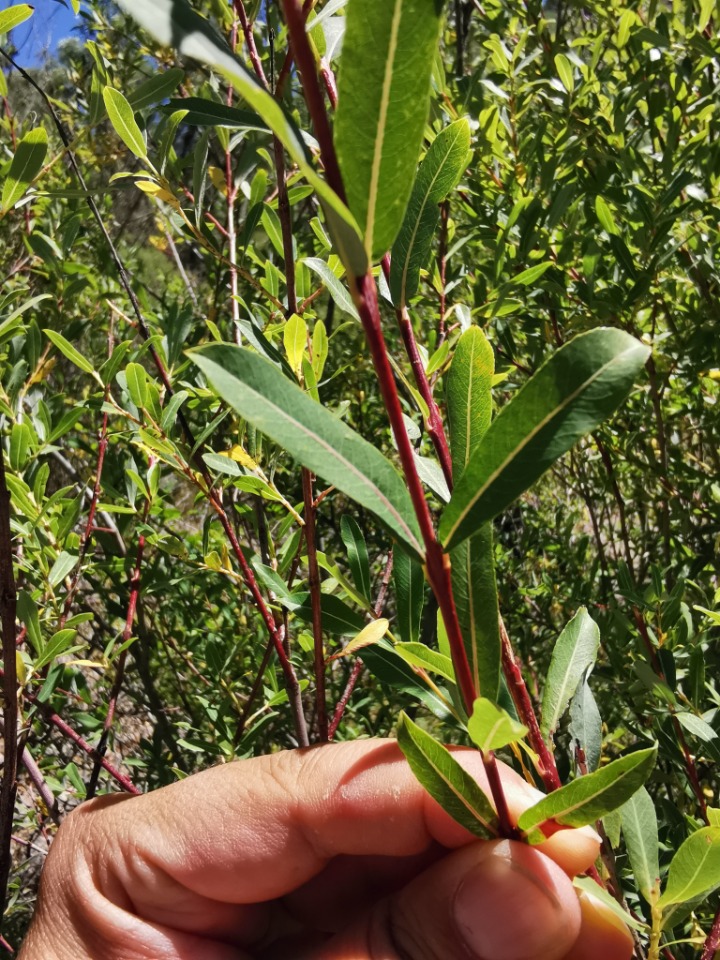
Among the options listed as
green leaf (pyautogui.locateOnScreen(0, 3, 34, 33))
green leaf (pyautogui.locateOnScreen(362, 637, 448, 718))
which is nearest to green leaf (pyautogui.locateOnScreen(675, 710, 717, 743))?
green leaf (pyautogui.locateOnScreen(362, 637, 448, 718))

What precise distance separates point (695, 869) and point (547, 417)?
0.48 metres

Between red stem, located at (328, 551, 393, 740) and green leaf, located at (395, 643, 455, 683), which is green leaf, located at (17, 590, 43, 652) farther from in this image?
green leaf, located at (395, 643, 455, 683)

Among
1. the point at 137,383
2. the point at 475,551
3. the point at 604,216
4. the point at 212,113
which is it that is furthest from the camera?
the point at 604,216

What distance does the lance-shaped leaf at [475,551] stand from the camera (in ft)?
1.80

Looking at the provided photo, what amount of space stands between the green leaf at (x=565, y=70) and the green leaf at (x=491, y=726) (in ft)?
4.84

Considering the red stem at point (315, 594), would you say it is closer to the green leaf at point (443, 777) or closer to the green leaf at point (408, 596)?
the green leaf at point (408, 596)

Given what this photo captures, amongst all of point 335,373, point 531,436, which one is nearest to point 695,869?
point 531,436

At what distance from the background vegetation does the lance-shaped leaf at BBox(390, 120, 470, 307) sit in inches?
4.6

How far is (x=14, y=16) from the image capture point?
0.85 m

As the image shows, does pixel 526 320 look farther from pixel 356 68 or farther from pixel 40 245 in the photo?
pixel 356 68

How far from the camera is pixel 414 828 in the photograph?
37.4 inches

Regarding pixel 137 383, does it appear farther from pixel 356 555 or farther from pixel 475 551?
pixel 475 551

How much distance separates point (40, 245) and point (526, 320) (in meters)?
1.07

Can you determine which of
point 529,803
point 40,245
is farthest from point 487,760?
point 40,245
